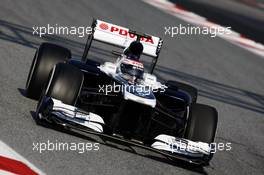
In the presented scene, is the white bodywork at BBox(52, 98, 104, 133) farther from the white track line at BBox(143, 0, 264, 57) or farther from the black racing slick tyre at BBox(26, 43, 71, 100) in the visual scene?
the white track line at BBox(143, 0, 264, 57)

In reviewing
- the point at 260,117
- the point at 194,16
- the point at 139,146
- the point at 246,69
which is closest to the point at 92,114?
the point at 139,146

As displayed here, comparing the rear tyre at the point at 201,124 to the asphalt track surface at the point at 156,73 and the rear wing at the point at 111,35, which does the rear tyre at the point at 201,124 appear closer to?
the asphalt track surface at the point at 156,73

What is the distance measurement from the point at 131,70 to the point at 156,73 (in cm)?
553

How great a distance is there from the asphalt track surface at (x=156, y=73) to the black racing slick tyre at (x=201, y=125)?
40cm

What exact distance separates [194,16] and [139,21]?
4013 mm

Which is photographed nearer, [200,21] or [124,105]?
[124,105]

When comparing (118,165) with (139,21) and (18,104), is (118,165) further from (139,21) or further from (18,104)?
(139,21)

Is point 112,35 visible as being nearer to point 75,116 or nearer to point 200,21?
point 75,116

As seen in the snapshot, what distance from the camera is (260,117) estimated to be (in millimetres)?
14117

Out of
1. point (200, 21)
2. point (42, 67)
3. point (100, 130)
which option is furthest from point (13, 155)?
point (200, 21)

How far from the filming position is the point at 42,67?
10.2 meters

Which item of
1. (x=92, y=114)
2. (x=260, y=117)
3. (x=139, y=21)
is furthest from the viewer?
(x=139, y=21)

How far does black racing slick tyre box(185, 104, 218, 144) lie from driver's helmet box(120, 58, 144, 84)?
92 cm

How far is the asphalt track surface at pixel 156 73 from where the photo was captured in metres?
8.39
